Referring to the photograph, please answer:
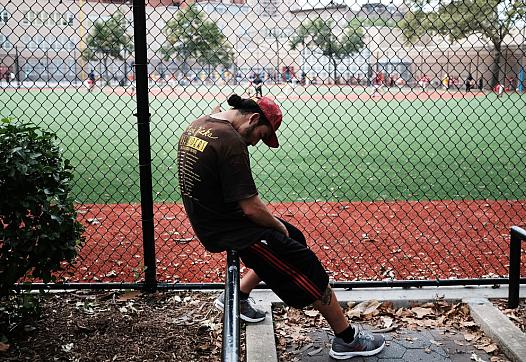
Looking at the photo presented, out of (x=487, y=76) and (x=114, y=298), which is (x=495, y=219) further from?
(x=487, y=76)

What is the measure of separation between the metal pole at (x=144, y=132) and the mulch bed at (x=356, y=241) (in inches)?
13.6

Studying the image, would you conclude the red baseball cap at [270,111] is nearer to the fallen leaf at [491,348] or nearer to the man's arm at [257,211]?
the man's arm at [257,211]

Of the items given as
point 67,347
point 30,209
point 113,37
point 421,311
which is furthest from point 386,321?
point 113,37

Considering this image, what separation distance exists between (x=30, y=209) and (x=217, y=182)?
120 centimetres

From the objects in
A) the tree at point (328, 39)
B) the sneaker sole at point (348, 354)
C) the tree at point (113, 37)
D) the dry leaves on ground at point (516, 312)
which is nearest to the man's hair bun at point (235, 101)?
the sneaker sole at point (348, 354)

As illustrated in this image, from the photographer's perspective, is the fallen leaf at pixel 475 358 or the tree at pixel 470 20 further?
the tree at pixel 470 20

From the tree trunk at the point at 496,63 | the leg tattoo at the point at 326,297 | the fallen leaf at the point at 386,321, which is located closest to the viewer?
the leg tattoo at the point at 326,297

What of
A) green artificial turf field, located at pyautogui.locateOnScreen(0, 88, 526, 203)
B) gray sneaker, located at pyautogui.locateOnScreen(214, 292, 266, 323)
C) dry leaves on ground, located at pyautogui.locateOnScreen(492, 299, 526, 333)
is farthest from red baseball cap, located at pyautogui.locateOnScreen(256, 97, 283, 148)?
green artificial turf field, located at pyautogui.locateOnScreen(0, 88, 526, 203)

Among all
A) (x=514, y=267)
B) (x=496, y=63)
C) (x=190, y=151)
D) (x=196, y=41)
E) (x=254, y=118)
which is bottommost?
(x=514, y=267)

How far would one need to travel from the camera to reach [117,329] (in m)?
4.18

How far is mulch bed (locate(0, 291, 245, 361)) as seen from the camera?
3873mm

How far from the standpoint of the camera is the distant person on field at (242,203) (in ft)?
11.0

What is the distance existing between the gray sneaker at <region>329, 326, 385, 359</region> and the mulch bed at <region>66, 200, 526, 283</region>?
1.62 meters

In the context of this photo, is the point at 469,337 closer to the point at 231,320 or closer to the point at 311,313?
the point at 311,313
